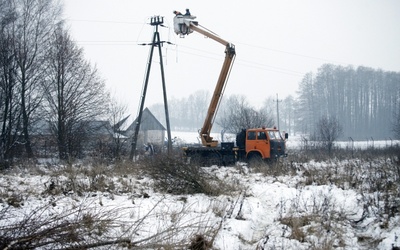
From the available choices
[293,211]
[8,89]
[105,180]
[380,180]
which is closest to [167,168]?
[105,180]

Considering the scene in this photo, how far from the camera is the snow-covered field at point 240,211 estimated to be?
4.59m

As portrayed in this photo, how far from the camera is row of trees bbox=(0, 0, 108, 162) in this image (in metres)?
17.2

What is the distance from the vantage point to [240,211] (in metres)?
6.13

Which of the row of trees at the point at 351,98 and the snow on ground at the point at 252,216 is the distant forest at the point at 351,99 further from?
the snow on ground at the point at 252,216

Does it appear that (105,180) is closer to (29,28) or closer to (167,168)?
(167,168)

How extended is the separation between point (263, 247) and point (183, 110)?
326 ft

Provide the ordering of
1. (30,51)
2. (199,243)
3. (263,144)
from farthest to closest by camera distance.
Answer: (30,51), (263,144), (199,243)

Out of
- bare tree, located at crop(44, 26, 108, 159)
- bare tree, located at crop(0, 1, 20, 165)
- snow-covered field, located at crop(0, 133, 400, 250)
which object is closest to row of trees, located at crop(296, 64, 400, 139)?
bare tree, located at crop(44, 26, 108, 159)

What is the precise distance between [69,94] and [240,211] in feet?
54.4

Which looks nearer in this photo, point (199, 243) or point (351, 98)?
point (199, 243)

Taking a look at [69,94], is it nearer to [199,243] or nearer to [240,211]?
[240,211]

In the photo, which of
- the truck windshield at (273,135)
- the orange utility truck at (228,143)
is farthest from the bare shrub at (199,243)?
the truck windshield at (273,135)

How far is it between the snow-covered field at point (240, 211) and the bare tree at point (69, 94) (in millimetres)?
8801

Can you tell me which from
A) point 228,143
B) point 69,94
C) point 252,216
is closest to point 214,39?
point 228,143
